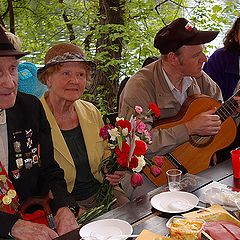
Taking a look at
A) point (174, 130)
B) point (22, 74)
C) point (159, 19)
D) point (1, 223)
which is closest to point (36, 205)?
point (1, 223)

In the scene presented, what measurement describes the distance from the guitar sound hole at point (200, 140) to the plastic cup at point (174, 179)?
2.60 ft

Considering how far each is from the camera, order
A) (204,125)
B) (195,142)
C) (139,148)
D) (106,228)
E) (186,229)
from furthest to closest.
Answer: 1. (195,142)
2. (204,125)
3. (139,148)
4. (106,228)
5. (186,229)

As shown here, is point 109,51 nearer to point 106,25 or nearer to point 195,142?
point 106,25

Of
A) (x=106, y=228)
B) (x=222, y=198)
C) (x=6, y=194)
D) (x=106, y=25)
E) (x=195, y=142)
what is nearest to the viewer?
(x=106, y=228)

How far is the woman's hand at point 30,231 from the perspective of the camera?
5.55 ft

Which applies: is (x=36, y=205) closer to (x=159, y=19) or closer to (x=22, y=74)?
(x=22, y=74)

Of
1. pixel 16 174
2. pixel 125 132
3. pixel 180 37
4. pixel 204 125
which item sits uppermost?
pixel 180 37

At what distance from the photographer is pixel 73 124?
2.37 meters

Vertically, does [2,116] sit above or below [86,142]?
above

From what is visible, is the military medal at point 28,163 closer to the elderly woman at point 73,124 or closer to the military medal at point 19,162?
the military medal at point 19,162

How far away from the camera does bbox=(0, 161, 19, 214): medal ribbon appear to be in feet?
5.97

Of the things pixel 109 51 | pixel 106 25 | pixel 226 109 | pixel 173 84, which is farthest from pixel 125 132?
pixel 109 51

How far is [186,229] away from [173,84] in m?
1.38

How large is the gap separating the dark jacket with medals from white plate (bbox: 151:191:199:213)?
502mm
